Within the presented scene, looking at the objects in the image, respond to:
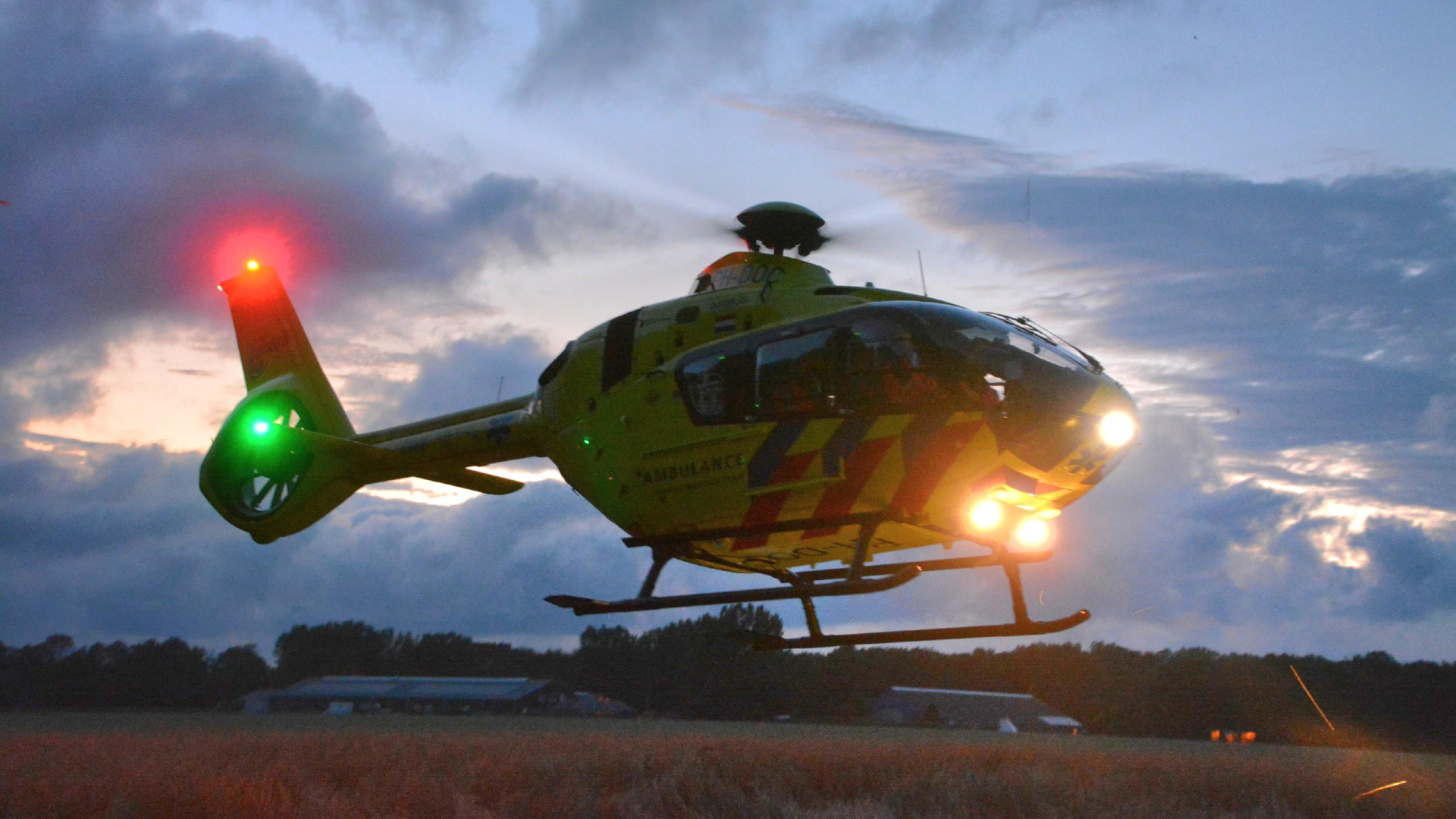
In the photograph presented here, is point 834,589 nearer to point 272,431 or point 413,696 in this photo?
point 272,431

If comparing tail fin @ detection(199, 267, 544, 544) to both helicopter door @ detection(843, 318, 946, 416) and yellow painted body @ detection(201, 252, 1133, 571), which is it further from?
helicopter door @ detection(843, 318, 946, 416)

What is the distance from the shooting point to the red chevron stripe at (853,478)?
23.4 feet

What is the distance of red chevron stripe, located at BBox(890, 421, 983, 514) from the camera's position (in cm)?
689

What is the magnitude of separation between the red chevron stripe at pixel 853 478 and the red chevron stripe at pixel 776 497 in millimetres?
262

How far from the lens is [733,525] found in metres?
7.95

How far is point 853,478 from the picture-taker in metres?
7.24

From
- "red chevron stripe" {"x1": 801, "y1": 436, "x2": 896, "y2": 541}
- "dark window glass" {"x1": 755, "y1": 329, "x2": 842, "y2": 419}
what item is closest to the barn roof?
"red chevron stripe" {"x1": 801, "y1": 436, "x2": 896, "y2": 541}

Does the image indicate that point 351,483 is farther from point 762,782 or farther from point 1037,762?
point 1037,762

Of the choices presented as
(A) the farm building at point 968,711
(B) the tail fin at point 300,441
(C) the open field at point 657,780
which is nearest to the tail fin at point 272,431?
(B) the tail fin at point 300,441

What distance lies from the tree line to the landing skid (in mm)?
30485

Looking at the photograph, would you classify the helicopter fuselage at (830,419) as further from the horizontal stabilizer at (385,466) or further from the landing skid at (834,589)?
the horizontal stabilizer at (385,466)

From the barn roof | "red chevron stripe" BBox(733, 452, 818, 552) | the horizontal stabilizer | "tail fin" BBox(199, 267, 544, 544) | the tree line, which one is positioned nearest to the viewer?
"red chevron stripe" BBox(733, 452, 818, 552)

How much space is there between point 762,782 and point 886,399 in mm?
12903

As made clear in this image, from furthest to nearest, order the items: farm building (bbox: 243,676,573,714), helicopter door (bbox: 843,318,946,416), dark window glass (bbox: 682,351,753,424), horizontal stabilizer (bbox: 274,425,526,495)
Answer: farm building (bbox: 243,676,573,714), horizontal stabilizer (bbox: 274,425,526,495), dark window glass (bbox: 682,351,753,424), helicopter door (bbox: 843,318,946,416)
